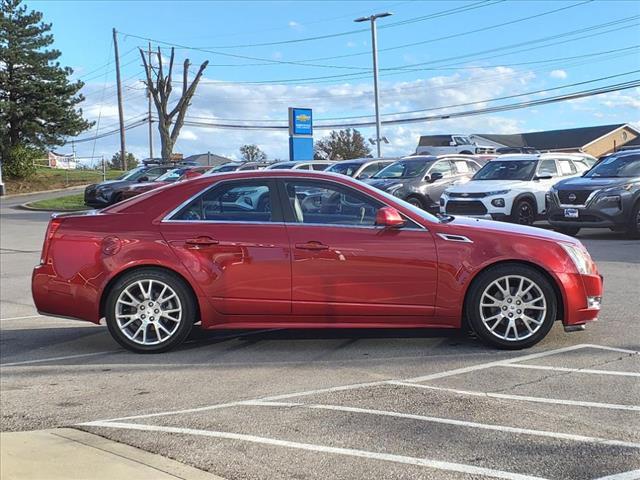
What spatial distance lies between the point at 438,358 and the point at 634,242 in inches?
357

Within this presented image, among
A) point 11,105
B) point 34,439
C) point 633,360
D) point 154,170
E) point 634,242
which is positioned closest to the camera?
point 34,439

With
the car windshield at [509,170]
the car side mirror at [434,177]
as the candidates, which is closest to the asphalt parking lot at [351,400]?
the car windshield at [509,170]

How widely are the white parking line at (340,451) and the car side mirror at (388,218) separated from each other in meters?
2.35

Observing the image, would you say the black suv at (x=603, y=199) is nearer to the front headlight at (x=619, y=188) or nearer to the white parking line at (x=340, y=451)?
the front headlight at (x=619, y=188)

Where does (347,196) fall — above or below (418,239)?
above

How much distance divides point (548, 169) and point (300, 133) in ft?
62.8

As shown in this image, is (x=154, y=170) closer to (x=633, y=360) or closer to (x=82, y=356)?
(x=82, y=356)

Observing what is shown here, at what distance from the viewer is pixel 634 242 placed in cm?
1304

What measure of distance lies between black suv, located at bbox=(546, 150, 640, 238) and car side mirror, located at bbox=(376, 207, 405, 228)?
8.93 m

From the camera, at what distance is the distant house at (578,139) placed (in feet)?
210

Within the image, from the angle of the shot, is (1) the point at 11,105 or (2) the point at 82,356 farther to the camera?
(1) the point at 11,105

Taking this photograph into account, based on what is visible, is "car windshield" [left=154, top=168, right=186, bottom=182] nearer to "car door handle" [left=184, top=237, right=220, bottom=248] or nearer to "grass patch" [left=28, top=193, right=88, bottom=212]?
"grass patch" [left=28, top=193, right=88, bottom=212]

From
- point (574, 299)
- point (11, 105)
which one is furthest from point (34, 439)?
point (11, 105)

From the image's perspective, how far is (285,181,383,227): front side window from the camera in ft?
19.3
